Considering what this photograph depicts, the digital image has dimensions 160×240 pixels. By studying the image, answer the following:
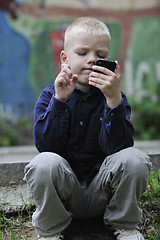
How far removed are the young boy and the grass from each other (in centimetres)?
21

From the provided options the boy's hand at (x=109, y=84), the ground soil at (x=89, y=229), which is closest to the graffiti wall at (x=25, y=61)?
the ground soil at (x=89, y=229)

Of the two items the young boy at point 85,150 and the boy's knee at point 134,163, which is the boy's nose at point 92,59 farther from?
the boy's knee at point 134,163

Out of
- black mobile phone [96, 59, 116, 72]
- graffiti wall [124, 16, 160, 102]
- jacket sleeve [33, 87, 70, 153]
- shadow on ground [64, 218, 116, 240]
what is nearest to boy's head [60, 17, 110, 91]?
black mobile phone [96, 59, 116, 72]

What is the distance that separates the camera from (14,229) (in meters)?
2.05

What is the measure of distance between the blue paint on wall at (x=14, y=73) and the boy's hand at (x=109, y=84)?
14.3ft

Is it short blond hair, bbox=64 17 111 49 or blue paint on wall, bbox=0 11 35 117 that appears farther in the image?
blue paint on wall, bbox=0 11 35 117

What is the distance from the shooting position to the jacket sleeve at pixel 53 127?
1.82m

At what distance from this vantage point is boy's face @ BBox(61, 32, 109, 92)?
6.48 feet

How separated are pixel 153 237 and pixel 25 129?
4.55 meters

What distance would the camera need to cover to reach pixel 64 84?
6.06 feet

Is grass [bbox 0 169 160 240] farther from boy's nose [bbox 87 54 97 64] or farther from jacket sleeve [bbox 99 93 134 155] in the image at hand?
boy's nose [bbox 87 54 97 64]

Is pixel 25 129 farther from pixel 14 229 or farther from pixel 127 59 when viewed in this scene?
pixel 14 229

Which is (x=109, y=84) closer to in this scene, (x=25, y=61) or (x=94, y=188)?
(x=94, y=188)

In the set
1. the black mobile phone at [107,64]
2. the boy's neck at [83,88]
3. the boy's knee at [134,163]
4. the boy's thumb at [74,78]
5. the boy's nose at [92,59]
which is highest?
the boy's nose at [92,59]
